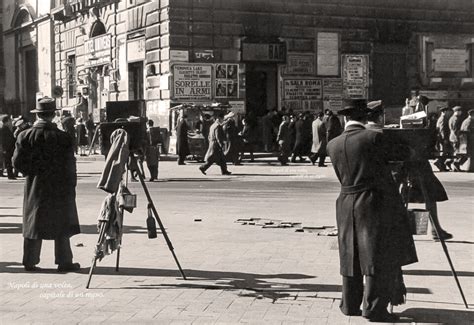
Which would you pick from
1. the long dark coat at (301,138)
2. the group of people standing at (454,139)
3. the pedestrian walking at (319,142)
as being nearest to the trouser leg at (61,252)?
the group of people standing at (454,139)

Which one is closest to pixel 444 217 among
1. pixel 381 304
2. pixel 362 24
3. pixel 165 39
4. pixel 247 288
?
pixel 247 288

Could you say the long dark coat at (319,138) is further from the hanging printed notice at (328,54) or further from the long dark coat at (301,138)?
the hanging printed notice at (328,54)

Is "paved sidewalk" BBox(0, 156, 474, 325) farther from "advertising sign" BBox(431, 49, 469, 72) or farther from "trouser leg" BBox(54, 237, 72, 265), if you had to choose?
"advertising sign" BBox(431, 49, 469, 72)

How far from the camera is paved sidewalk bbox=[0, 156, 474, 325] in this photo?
6.91m

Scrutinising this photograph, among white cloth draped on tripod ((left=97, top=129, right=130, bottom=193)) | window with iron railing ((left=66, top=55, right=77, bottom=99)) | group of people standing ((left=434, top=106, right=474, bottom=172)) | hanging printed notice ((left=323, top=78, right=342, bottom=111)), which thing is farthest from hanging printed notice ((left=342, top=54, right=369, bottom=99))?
white cloth draped on tripod ((left=97, top=129, right=130, bottom=193))

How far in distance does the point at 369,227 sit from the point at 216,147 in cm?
1712

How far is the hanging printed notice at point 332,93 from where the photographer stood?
35594 mm

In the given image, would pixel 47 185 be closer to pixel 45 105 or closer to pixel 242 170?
pixel 45 105

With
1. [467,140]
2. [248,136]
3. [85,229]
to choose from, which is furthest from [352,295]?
[248,136]

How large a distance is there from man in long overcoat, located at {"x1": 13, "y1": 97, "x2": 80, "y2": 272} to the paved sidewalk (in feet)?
0.85

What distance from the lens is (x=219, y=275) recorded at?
28.3ft

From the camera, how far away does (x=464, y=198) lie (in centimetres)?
1658

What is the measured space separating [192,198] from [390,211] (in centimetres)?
1034

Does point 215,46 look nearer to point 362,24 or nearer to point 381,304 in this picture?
point 362,24
